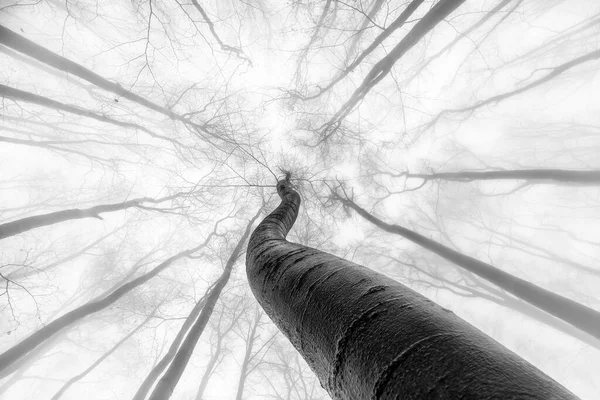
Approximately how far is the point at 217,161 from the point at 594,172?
8540 mm

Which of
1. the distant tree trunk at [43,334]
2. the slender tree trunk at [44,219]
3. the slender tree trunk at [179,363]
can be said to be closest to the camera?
the slender tree trunk at [179,363]

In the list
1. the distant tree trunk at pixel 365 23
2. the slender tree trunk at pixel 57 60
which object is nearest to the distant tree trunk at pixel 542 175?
the distant tree trunk at pixel 365 23

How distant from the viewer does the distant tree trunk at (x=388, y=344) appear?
39 centimetres

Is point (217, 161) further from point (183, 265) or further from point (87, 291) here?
point (87, 291)

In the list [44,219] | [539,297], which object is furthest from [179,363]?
[539,297]

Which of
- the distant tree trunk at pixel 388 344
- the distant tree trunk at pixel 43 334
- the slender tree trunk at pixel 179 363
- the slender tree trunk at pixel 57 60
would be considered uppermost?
the slender tree trunk at pixel 57 60

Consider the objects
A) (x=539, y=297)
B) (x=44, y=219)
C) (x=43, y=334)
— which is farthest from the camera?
(x=43, y=334)

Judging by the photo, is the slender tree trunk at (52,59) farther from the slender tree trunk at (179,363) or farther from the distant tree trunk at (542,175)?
the distant tree trunk at (542,175)

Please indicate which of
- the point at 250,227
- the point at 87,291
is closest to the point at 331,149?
the point at 250,227

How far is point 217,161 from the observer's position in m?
7.41

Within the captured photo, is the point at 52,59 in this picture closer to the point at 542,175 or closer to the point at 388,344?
the point at 388,344

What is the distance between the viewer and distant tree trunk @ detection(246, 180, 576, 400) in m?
0.39

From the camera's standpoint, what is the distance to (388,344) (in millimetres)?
480

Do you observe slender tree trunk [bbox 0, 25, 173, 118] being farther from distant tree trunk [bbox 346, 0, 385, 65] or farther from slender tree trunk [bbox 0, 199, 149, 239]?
distant tree trunk [bbox 346, 0, 385, 65]
